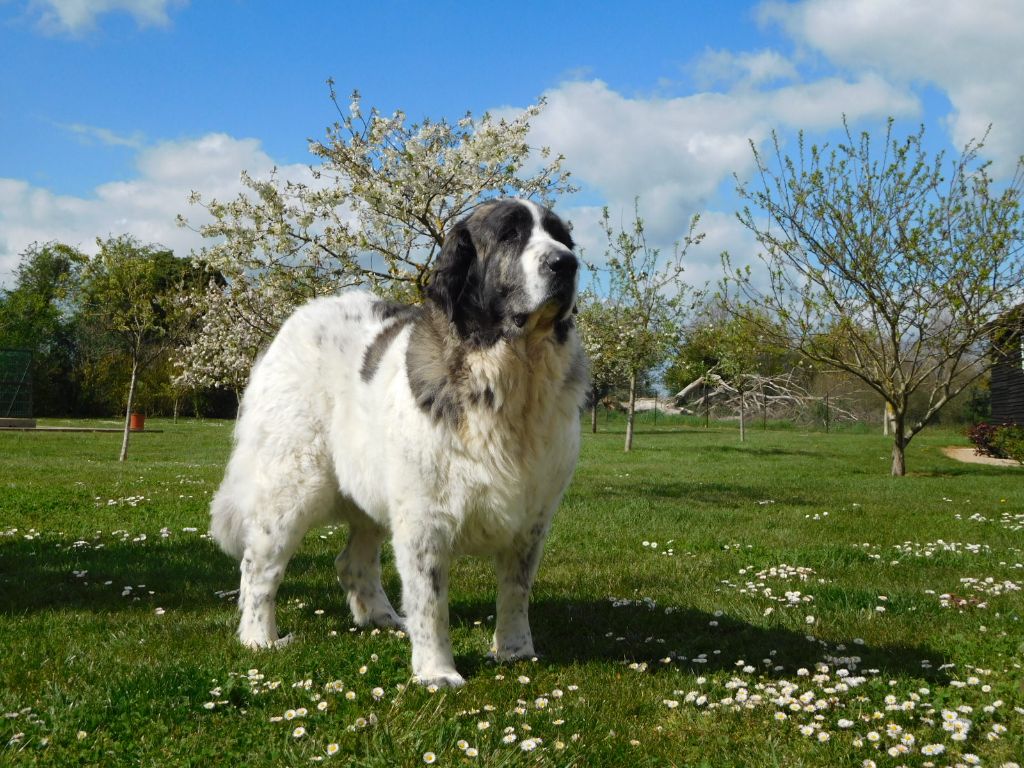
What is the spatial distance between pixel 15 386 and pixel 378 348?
29.5m

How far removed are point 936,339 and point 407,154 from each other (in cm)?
1325

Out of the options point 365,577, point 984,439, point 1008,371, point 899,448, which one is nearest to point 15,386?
point 899,448

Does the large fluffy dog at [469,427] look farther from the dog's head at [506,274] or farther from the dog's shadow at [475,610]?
the dog's shadow at [475,610]

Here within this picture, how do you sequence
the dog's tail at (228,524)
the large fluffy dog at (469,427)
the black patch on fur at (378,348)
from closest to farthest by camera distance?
1. the large fluffy dog at (469,427)
2. the black patch on fur at (378,348)
3. the dog's tail at (228,524)

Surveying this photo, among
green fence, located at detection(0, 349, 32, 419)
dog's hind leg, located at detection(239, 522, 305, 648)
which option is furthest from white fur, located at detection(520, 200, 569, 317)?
green fence, located at detection(0, 349, 32, 419)

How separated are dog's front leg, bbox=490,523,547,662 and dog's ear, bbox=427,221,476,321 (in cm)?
112

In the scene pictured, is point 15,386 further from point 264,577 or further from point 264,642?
Result: point 264,642

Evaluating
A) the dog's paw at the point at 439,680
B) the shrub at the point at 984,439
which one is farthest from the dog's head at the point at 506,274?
the shrub at the point at 984,439

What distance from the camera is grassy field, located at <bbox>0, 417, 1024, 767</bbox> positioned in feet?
9.80

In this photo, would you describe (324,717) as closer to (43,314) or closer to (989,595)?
(989,595)

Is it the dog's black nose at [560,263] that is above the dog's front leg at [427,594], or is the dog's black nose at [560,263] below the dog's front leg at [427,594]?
above

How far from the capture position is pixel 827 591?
212 inches

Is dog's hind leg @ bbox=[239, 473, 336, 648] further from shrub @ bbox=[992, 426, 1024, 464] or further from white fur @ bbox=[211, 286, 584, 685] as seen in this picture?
shrub @ bbox=[992, 426, 1024, 464]

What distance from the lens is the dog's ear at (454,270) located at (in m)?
3.66
